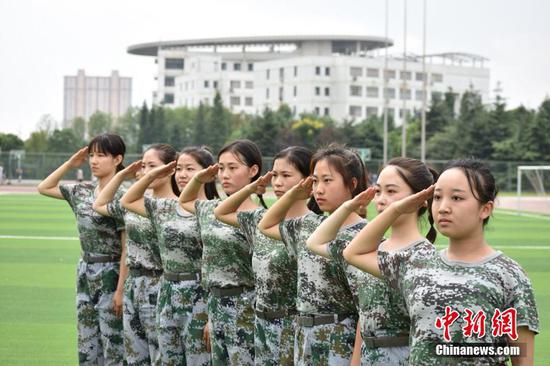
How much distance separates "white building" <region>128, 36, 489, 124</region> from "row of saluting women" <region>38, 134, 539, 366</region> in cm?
10122

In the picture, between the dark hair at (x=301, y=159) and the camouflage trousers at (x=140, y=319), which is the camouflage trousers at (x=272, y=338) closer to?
the dark hair at (x=301, y=159)

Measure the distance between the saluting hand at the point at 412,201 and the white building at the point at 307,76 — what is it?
104m

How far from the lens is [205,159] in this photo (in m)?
6.73

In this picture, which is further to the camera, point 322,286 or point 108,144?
point 108,144

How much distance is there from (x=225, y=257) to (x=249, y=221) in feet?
1.00

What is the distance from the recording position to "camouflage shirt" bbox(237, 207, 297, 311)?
5.68m

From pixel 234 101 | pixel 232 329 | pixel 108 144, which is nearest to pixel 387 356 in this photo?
pixel 232 329

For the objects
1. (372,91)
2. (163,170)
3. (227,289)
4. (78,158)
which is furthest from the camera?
(372,91)

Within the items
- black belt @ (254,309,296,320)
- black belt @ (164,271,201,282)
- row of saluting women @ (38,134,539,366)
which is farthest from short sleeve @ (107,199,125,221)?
black belt @ (254,309,296,320)

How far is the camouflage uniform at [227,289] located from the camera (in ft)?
19.8

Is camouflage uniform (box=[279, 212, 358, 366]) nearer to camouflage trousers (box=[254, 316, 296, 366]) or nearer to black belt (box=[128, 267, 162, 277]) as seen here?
camouflage trousers (box=[254, 316, 296, 366])

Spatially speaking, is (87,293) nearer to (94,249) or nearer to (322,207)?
(94,249)

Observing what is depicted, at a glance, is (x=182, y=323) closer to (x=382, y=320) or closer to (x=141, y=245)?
Result: (x=141, y=245)

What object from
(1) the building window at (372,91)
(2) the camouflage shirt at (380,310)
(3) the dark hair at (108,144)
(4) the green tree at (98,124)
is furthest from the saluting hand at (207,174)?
(1) the building window at (372,91)
